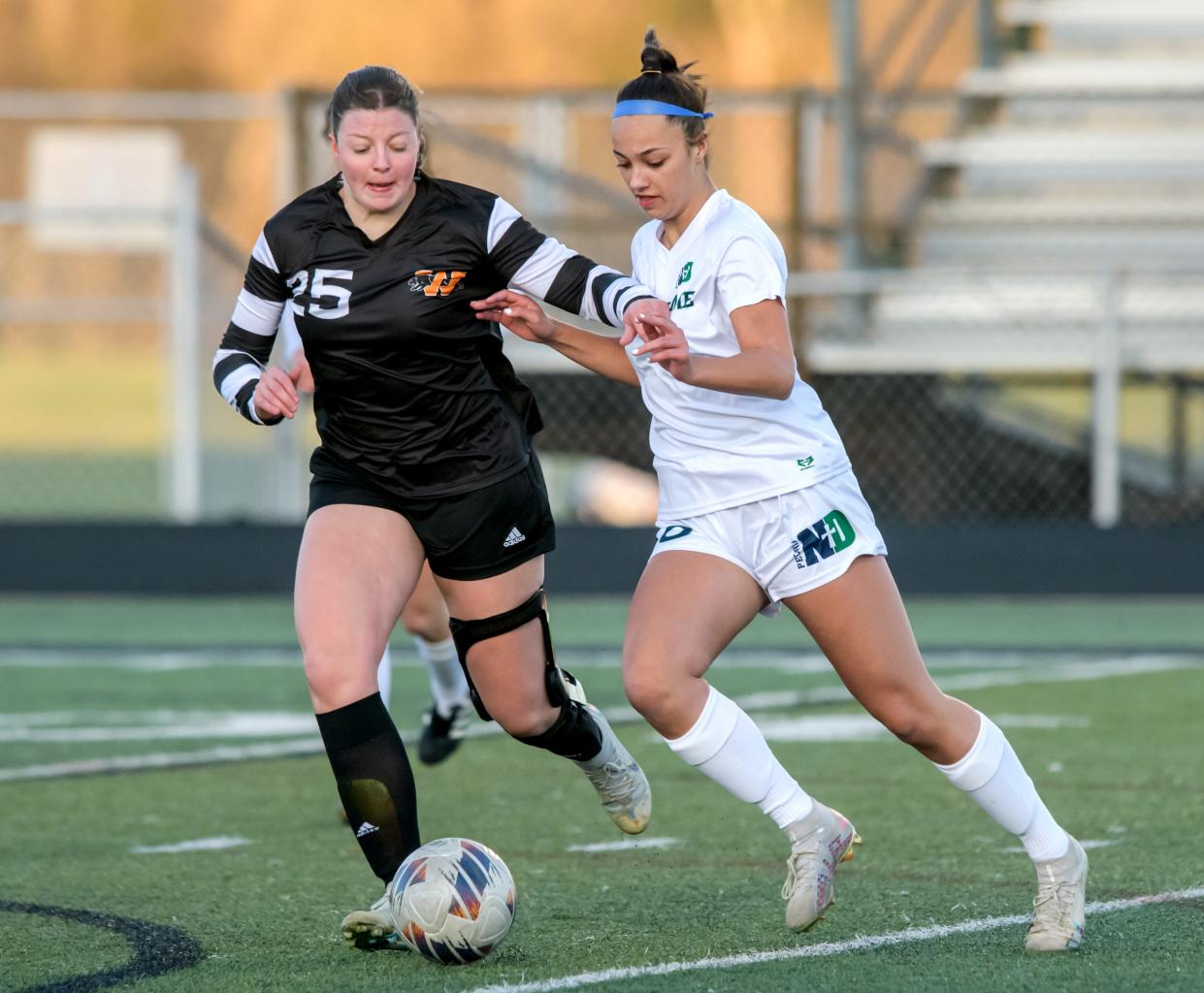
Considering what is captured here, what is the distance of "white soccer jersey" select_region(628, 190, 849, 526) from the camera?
4961 millimetres

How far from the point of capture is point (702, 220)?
510 centimetres

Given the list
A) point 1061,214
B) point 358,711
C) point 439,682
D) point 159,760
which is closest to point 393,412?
point 358,711

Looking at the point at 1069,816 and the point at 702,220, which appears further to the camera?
the point at 1069,816

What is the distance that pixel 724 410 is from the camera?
5016mm

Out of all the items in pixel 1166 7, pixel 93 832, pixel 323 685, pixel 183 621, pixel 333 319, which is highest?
pixel 1166 7

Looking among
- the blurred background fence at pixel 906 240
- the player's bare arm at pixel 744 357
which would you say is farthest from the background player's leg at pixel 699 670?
the blurred background fence at pixel 906 240

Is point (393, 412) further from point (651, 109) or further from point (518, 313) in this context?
point (651, 109)

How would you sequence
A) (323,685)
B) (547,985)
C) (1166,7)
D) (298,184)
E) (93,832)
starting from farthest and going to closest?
(1166,7) → (298,184) → (93,832) → (323,685) → (547,985)

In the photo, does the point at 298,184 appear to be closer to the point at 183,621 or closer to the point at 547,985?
the point at 183,621

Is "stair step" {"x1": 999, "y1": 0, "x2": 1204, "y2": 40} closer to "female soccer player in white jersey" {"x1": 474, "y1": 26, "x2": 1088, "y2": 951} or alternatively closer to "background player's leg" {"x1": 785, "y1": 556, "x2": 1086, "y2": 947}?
"female soccer player in white jersey" {"x1": 474, "y1": 26, "x2": 1088, "y2": 951}

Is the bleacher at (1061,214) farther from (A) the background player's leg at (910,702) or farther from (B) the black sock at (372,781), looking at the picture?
(B) the black sock at (372,781)

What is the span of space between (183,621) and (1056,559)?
219 inches

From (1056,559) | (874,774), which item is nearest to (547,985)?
(874,774)

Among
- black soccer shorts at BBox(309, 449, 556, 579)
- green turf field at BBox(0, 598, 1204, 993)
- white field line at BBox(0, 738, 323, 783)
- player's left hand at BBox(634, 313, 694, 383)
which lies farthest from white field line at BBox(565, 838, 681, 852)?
white field line at BBox(0, 738, 323, 783)
